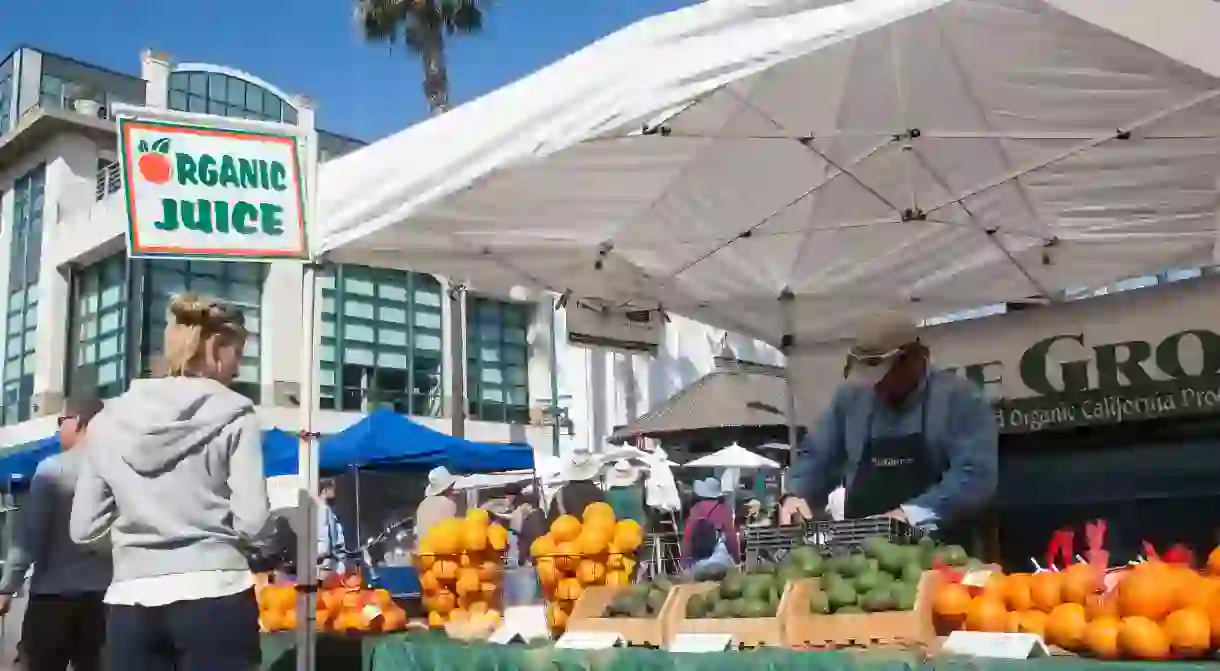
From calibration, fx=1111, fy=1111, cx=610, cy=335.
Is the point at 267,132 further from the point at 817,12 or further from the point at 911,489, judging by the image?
the point at 911,489

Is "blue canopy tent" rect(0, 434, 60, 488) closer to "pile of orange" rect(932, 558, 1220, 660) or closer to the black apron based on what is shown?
the black apron

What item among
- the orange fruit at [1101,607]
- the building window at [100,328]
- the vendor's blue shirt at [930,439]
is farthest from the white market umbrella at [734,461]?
the orange fruit at [1101,607]

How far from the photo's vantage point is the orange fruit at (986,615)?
2541mm

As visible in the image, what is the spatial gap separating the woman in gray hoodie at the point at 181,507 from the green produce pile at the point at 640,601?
1.02m

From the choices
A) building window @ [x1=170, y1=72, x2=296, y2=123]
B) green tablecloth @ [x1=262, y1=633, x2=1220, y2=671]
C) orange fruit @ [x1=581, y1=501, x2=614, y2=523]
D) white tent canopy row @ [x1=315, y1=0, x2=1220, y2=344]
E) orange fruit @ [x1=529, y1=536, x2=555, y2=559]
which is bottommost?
green tablecloth @ [x1=262, y1=633, x2=1220, y2=671]

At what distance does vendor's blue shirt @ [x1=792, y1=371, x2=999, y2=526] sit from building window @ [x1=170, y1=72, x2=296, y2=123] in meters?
23.6

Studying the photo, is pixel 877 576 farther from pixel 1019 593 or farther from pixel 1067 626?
pixel 1067 626

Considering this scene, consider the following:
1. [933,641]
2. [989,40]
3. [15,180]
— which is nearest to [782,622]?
[933,641]

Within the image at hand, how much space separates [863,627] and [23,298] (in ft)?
88.8

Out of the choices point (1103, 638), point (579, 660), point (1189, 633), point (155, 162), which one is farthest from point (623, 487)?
point (1189, 633)

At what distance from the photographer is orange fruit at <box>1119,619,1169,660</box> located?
86.4 inches

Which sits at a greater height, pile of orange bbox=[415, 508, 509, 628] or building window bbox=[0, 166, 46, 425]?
building window bbox=[0, 166, 46, 425]

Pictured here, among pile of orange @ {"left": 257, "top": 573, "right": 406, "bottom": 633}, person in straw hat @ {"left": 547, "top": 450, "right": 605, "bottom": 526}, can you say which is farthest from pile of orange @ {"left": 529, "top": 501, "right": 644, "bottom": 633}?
person in straw hat @ {"left": 547, "top": 450, "right": 605, "bottom": 526}

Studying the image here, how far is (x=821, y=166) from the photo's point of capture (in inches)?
219
